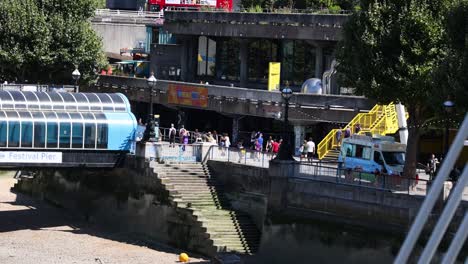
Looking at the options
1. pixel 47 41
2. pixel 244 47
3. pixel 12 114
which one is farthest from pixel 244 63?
pixel 12 114

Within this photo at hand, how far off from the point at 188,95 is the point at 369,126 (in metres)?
18.4

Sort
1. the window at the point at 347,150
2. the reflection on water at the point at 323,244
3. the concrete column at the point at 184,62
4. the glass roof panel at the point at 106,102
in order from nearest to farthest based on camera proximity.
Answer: the reflection on water at the point at 323,244 < the window at the point at 347,150 < the glass roof panel at the point at 106,102 < the concrete column at the point at 184,62

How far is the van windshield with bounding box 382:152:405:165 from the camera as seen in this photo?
135ft

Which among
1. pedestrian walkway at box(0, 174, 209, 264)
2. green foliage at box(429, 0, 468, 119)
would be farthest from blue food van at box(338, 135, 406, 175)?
pedestrian walkway at box(0, 174, 209, 264)

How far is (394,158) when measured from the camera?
41438mm

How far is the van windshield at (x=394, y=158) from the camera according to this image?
135 feet

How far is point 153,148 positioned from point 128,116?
2.79m

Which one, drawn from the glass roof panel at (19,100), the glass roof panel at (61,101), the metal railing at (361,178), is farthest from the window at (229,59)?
the metal railing at (361,178)

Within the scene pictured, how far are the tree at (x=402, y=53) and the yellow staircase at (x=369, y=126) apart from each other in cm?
688

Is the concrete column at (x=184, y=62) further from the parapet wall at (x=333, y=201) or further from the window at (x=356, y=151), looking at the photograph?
the window at (x=356, y=151)

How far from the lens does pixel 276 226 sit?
40156 millimetres

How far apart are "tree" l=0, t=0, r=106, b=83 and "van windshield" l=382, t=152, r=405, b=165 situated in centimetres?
3669

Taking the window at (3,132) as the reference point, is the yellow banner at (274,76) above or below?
above

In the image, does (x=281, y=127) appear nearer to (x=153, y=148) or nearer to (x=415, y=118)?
(x=153, y=148)
